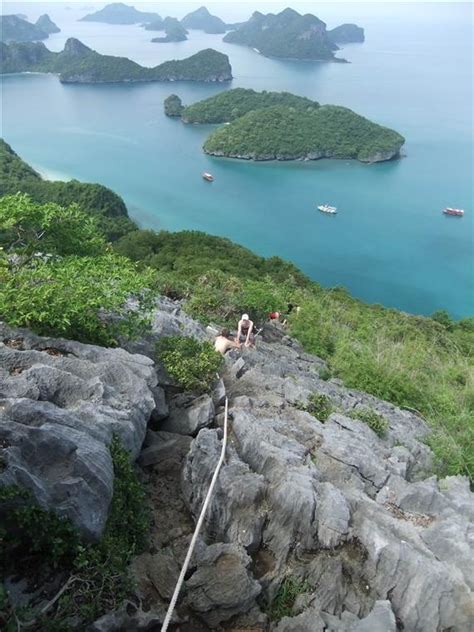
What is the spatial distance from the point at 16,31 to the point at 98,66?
303 feet

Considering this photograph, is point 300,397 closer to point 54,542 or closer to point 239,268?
point 54,542

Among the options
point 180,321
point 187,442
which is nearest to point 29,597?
point 187,442

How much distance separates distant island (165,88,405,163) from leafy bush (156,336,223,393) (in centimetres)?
6829

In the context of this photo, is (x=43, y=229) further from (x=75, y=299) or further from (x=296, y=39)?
(x=296, y=39)

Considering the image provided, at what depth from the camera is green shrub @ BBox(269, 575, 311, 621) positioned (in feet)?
16.0

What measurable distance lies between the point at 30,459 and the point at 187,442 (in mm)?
2165

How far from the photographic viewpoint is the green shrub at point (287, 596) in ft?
16.0

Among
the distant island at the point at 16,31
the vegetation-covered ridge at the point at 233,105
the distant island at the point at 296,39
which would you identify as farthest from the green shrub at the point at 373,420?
the distant island at the point at 16,31

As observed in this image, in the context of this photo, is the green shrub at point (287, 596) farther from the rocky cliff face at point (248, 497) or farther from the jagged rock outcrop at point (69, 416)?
the jagged rock outcrop at point (69, 416)

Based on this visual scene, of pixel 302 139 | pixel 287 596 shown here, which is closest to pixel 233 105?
pixel 302 139

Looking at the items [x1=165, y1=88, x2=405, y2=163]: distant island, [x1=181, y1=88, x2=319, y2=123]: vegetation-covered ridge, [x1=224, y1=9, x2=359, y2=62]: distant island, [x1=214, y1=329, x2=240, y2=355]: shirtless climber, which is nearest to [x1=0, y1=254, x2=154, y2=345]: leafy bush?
[x1=214, y1=329, x2=240, y2=355]: shirtless climber

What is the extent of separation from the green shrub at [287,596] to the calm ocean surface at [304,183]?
1483 inches

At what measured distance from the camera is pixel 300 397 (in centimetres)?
859

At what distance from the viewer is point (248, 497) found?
566 centimetres
